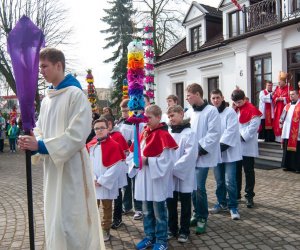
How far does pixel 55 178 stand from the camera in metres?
3.04

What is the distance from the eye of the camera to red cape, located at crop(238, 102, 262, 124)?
253 inches

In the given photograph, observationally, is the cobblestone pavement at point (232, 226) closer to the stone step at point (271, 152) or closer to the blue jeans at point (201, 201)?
the blue jeans at point (201, 201)

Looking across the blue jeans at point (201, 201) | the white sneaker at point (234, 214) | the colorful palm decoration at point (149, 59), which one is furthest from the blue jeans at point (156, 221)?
the colorful palm decoration at point (149, 59)

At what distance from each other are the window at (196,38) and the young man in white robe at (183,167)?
16.1 meters

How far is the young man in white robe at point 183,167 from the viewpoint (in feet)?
14.8

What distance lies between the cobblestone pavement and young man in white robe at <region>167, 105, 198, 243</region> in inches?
13.3

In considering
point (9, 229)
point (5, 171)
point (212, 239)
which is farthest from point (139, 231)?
point (5, 171)

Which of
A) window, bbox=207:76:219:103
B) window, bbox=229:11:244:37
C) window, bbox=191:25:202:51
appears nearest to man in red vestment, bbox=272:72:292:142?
window, bbox=229:11:244:37

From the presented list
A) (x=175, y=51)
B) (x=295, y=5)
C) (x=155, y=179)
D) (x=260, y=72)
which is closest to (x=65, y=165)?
(x=155, y=179)

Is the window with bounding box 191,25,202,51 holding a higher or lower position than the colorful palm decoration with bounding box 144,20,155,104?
higher

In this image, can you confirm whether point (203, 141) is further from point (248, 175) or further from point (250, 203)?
point (250, 203)

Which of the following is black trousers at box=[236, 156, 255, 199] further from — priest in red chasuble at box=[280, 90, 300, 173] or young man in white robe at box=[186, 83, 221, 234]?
priest in red chasuble at box=[280, 90, 300, 173]

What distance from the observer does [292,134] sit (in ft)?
31.7

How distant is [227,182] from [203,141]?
3.42 ft
